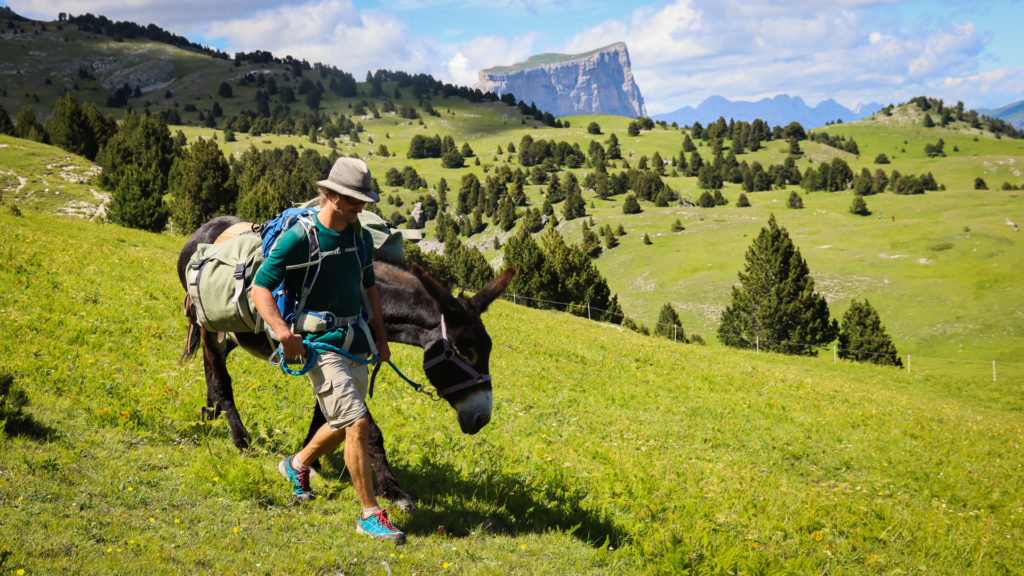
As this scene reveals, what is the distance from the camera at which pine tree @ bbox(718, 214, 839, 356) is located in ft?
195

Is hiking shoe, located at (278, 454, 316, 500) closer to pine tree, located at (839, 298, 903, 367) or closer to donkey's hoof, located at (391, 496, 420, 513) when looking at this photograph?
donkey's hoof, located at (391, 496, 420, 513)

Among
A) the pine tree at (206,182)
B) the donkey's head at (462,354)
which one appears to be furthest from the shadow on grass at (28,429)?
the pine tree at (206,182)

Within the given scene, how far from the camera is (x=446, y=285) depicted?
6.34 meters

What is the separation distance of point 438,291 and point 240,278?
6.22 feet

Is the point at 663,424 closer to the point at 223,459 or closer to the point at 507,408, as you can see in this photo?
the point at 507,408

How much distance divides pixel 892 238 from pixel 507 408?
4340 inches

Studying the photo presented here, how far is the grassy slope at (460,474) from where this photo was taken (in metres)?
4.86

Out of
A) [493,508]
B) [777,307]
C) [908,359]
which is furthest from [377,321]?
[777,307]

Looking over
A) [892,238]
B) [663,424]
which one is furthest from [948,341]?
[663,424]

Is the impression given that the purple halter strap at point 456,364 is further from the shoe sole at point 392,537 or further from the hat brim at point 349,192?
the hat brim at point 349,192

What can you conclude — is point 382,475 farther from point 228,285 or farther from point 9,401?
point 9,401

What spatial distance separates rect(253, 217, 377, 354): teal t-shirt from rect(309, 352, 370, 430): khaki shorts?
7.3 inches

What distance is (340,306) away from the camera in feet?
16.9

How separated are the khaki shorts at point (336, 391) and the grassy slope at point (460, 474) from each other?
1.10 meters
